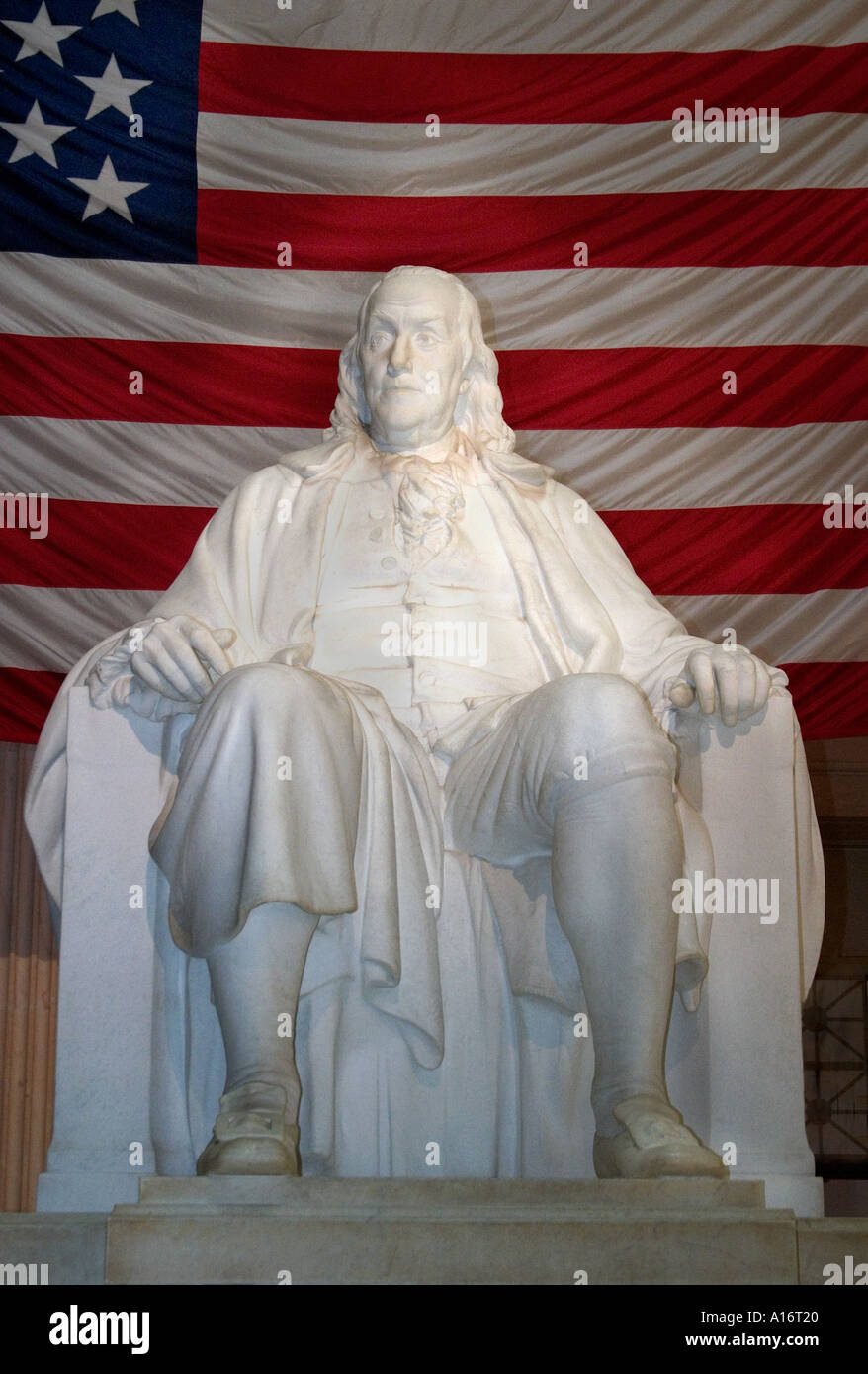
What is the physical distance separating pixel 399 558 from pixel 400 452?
1.05 feet

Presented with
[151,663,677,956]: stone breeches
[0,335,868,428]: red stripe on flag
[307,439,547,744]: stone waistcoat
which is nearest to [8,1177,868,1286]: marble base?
[151,663,677,956]: stone breeches

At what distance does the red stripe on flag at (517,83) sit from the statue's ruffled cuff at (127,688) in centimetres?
276

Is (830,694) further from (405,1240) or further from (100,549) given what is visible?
(405,1240)

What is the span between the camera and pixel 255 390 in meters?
5.67

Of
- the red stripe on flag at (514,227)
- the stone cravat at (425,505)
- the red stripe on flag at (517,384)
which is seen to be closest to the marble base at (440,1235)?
the stone cravat at (425,505)

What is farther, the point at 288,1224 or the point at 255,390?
the point at 255,390

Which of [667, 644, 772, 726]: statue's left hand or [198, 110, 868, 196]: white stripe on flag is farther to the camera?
[198, 110, 868, 196]: white stripe on flag

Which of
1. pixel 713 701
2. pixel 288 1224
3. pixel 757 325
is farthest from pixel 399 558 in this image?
pixel 757 325

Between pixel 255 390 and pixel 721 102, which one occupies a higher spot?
pixel 721 102

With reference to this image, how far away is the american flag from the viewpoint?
5512 mm

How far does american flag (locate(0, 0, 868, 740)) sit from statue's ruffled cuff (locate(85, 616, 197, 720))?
6.42ft

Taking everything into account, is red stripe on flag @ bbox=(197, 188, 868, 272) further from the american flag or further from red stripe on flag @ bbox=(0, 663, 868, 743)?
red stripe on flag @ bbox=(0, 663, 868, 743)

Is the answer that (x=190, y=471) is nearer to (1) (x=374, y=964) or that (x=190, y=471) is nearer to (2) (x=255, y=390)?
(2) (x=255, y=390)

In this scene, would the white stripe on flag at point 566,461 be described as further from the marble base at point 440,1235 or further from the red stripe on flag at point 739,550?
the marble base at point 440,1235
